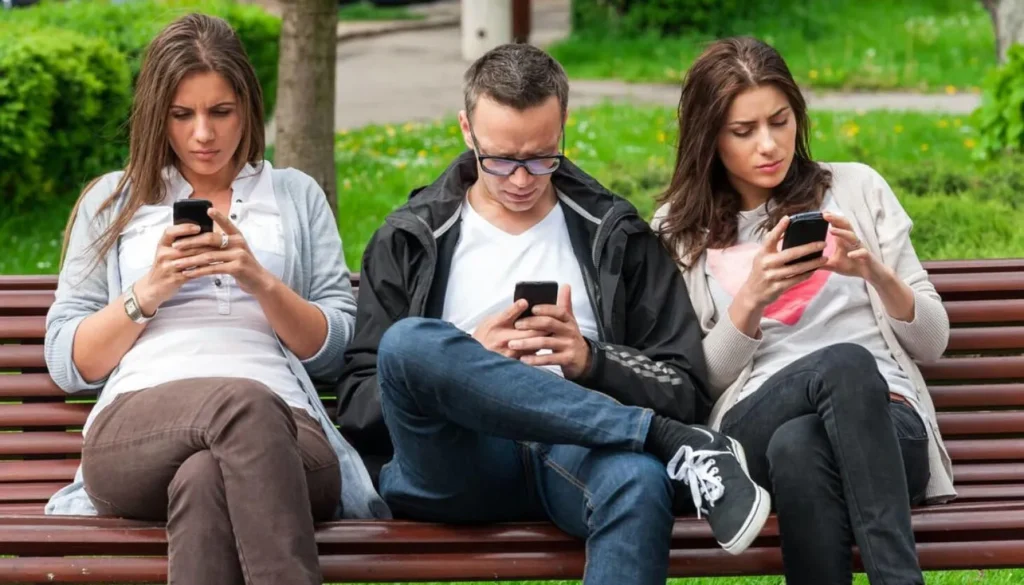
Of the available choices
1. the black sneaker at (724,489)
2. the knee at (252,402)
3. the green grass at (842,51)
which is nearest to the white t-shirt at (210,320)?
the knee at (252,402)

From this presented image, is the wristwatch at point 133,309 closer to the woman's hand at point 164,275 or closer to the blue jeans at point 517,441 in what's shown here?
the woman's hand at point 164,275

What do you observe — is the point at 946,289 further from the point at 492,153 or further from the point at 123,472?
the point at 123,472

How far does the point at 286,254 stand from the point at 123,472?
2.40 ft

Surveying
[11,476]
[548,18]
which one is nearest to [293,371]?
[11,476]

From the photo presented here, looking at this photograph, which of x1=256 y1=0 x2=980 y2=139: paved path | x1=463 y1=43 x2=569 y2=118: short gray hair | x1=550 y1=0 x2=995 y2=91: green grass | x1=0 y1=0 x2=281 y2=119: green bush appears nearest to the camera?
x1=463 y1=43 x2=569 y2=118: short gray hair

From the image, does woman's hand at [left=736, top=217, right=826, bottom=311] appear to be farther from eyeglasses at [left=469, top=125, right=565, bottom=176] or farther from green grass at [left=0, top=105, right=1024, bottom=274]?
green grass at [left=0, top=105, right=1024, bottom=274]

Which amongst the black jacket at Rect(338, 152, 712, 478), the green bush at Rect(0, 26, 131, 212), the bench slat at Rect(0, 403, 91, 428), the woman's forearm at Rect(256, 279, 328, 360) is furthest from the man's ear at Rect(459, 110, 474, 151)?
the green bush at Rect(0, 26, 131, 212)

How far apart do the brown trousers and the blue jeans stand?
9.5 inches

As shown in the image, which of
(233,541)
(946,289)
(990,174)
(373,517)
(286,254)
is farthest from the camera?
(990,174)

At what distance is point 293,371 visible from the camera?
3750 millimetres

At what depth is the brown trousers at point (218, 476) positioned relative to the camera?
10.2 ft

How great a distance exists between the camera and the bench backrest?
3951 millimetres

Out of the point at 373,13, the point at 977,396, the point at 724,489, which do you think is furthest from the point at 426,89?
the point at 724,489

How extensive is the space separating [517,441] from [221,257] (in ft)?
2.53
